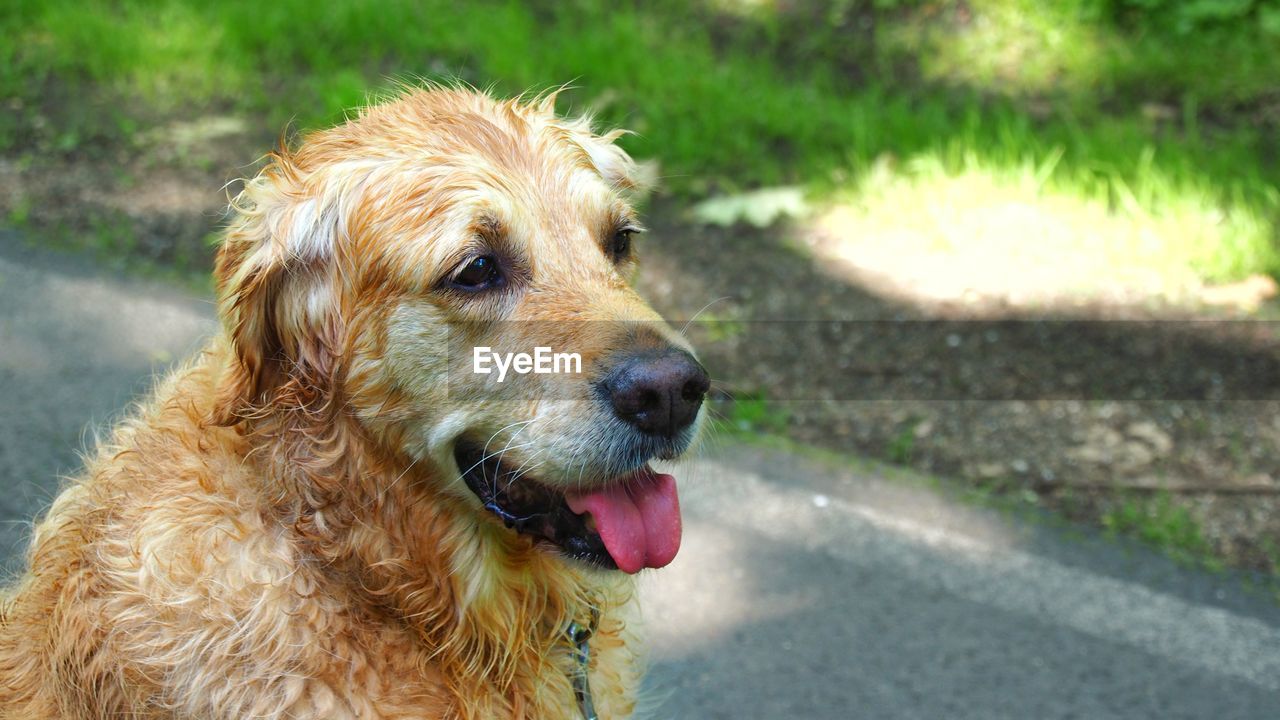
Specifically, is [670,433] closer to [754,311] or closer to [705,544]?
[705,544]

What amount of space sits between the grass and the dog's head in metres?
3.78

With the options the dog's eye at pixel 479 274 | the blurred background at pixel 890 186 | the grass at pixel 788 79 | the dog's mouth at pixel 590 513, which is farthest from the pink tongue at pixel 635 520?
the grass at pixel 788 79

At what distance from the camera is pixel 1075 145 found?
6336 mm

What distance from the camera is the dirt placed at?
455 cm

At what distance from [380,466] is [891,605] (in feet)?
6.88

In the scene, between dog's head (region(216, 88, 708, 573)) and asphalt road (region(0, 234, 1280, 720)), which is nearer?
dog's head (region(216, 88, 708, 573))

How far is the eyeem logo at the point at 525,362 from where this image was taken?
2498 mm

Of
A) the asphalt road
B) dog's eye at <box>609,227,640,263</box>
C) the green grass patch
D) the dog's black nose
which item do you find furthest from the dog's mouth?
the green grass patch

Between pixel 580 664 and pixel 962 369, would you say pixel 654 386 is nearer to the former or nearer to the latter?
pixel 580 664

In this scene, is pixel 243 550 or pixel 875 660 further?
pixel 875 660

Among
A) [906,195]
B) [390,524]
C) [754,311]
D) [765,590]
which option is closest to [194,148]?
[754,311]

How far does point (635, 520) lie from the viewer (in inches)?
103

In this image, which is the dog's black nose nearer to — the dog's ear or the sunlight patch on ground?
the dog's ear

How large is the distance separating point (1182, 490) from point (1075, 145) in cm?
254
